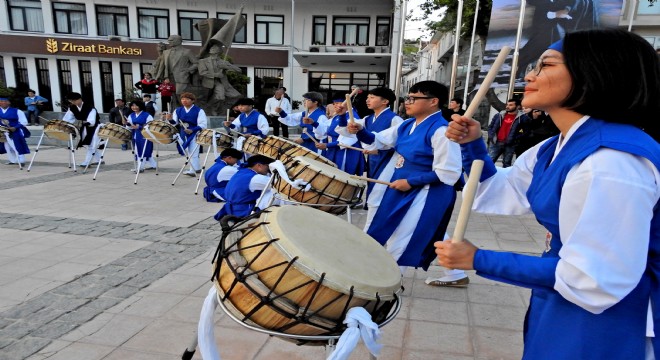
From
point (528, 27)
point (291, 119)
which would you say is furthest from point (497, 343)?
point (528, 27)

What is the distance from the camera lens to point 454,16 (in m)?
18.1

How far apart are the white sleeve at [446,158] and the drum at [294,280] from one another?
123 cm

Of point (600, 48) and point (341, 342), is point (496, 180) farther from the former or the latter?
point (341, 342)

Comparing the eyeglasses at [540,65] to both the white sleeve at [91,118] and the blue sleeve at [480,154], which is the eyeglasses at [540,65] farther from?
the white sleeve at [91,118]

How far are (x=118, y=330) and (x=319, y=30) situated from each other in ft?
67.9

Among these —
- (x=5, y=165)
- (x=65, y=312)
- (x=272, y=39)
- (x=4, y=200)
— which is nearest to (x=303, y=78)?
(x=272, y=39)

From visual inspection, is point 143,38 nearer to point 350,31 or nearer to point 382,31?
point 350,31

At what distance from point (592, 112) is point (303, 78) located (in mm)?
21419

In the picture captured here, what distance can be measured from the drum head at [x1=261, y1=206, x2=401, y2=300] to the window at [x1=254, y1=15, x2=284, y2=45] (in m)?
21.3

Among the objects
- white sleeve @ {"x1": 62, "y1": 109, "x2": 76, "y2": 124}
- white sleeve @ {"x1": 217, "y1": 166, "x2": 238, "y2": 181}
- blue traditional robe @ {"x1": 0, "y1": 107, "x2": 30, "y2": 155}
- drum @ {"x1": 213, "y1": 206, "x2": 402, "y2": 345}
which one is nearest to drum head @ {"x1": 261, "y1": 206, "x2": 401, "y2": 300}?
drum @ {"x1": 213, "y1": 206, "x2": 402, "y2": 345}

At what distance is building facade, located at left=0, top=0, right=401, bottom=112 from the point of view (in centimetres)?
2034

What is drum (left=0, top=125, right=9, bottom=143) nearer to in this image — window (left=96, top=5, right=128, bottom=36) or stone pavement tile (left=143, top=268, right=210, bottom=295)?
stone pavement tile (left=143, top=268, right=210, bottom=295)

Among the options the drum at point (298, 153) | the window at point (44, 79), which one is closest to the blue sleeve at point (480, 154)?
the drum at point (298, 153)

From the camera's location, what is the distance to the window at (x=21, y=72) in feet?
68.2
